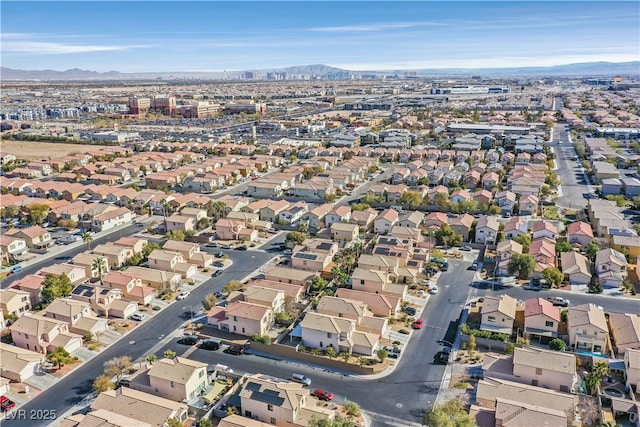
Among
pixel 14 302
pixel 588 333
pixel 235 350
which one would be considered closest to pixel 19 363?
pixel 14 302

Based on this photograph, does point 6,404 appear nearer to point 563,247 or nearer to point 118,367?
point 118,367

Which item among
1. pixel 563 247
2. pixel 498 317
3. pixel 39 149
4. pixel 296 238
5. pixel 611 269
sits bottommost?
pixel 498 317

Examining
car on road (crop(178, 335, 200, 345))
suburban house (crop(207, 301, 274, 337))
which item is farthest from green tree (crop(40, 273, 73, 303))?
suburban house (crop(207, 301, 274, 337))

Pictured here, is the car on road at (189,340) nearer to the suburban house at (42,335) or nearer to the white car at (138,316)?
the white car at (138,316)

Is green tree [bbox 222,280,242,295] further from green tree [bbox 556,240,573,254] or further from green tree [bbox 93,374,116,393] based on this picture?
green tree [bbox 556,240,573,254]

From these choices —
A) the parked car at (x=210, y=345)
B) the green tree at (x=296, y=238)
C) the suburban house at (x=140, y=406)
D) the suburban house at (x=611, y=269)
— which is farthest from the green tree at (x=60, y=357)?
the suburban house at (x=611, y=269)
